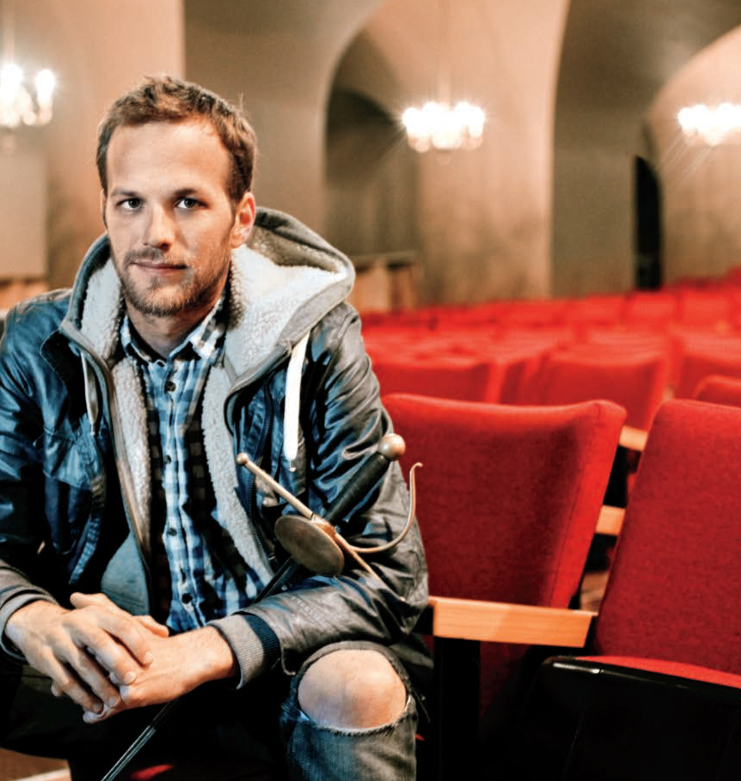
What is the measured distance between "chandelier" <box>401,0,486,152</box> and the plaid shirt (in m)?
10.7

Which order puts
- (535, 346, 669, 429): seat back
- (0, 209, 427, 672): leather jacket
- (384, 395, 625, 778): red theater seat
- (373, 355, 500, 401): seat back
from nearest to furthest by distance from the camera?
1. (0, 209, 427, 672): leather jacket
2. (384, 395, 625, 778): red theater seat
3. (373, 355, 500, 401): seat back
4. (535, 346, 669, 429): seat back

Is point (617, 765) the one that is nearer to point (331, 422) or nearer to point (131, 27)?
point (331, 422)

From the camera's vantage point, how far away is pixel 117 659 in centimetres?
124

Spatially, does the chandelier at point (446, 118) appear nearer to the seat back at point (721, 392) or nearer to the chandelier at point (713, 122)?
the chandelier at point (713, 122)

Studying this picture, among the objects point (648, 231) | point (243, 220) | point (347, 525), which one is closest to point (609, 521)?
point (347, 525)

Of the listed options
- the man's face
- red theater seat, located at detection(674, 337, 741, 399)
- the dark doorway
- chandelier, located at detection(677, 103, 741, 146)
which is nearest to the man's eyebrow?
the man's face

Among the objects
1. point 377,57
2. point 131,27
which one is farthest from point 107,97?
point 377,57

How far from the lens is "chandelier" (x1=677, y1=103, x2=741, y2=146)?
15.5 metres

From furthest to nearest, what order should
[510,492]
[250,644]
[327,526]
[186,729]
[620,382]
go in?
[620,382] → [510,492] → [186,729] → [250,644] → [327,526]

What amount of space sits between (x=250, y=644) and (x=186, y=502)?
276 mm

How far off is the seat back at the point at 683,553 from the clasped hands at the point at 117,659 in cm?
62

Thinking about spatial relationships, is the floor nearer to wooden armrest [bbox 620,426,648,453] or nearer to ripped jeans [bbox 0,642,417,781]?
ripped jeans [bbox 0,642,417,781]

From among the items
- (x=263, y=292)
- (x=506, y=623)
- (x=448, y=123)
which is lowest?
(x=506, y=623)

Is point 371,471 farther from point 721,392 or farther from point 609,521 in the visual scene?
point 721,392
